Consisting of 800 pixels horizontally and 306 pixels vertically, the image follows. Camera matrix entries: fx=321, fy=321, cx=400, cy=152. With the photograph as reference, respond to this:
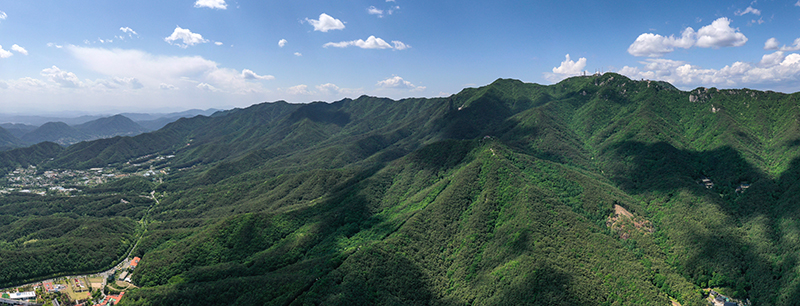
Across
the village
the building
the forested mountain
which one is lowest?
the village

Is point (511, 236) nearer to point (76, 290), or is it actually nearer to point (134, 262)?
point (134, 262)

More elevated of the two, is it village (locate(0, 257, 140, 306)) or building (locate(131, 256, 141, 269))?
building (locate(131, 256, 141, 269))

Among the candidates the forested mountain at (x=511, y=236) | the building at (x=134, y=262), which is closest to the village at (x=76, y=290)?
the building at (x=134, y=262)

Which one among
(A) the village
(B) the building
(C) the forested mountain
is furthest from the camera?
(B) the building

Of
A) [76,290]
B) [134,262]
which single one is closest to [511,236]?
[134,262]

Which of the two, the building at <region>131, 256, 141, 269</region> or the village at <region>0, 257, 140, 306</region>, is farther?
the building at <region>131, 256, 141, 269</region>

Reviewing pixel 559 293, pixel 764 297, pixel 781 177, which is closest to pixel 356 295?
pixel 559 293

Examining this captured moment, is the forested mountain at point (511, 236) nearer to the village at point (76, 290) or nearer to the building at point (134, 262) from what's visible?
the building at point (134, 262)

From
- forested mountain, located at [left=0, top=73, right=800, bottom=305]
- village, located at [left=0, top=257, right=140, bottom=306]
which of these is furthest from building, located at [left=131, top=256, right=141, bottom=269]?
forested mountain, located at [left=0, top=73, right=800, bottom=305]

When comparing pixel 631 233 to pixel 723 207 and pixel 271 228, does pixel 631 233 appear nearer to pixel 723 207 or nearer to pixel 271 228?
pixel 723 207

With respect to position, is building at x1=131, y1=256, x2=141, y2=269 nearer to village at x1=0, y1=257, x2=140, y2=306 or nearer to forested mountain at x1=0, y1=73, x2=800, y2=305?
village at x1=0, y1=257, x2=140, y2=306
